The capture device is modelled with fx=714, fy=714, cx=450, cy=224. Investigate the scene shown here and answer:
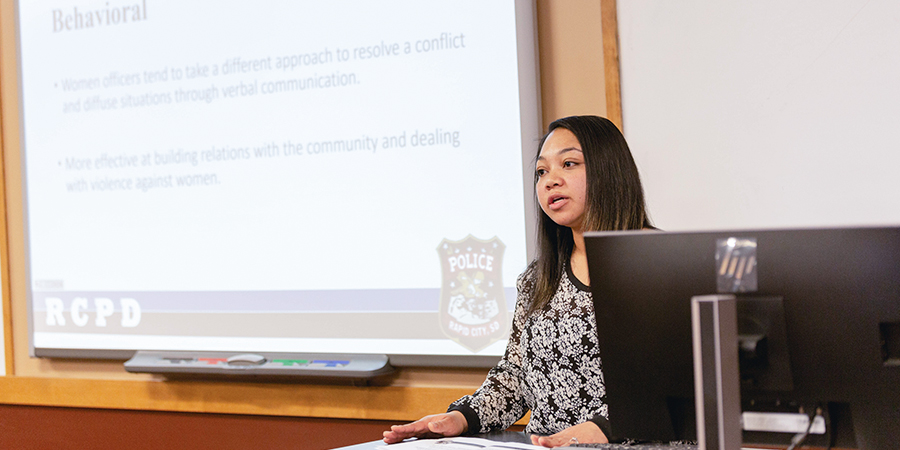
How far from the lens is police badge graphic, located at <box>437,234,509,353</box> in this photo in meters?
2.11

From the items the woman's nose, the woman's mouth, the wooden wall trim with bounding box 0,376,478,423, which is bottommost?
the wooden wall trim with bounding box 0,376,478,423

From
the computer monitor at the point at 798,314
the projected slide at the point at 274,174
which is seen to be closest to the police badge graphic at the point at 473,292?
the projected slide at the point at 274,174

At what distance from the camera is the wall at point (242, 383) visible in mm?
2047

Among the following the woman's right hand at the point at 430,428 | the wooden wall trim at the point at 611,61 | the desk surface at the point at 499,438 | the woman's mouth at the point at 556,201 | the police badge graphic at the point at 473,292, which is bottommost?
the desk surface at the point at 499,438

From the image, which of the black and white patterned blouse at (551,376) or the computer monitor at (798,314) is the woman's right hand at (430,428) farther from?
the computer monitor at (798,314)

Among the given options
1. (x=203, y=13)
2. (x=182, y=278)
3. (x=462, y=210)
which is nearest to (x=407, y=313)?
(x=462, y=210)

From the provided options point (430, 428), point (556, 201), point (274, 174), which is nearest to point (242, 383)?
point (274, 174)

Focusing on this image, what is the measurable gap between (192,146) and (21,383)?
1203 millimetres

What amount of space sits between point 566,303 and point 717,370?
0.68 m

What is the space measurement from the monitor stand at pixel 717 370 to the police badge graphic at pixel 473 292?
50.6 inches

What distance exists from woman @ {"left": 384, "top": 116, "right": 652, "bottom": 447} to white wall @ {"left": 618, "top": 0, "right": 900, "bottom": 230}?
1.68ft

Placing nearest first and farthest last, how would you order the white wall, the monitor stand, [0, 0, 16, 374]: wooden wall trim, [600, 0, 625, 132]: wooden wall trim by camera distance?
the monitor stand → the white wall → [600, 0, 625, 132]: wooden wall trim → [0, 0, 16, 374]: wooden wall trim

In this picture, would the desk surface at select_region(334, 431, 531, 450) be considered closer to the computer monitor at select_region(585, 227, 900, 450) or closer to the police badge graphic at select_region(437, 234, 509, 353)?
the computer monitor at select_region(585, 227, 900, 450)

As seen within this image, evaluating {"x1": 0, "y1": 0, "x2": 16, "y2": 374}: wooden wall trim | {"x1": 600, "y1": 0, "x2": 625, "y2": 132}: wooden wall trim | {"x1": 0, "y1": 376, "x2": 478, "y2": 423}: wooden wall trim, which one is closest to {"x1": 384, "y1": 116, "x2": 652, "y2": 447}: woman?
{"x1": 600, "y1": 0, "x2": 625, "y2": 132}: wooden wall trim
